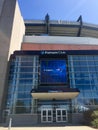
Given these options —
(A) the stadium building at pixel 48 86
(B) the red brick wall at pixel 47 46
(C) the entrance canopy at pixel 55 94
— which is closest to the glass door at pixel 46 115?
(A) the stadium building at pixel 48 86

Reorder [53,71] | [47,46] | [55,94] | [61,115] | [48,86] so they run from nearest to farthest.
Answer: [55,94] → [61,115] → [48,86] → [53,71] → [47,46]

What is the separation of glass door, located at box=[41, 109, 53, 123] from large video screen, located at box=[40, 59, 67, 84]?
15.2 ft

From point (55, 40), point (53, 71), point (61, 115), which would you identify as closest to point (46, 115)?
point (61, 115)

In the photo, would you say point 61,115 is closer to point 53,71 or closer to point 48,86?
point 48,86

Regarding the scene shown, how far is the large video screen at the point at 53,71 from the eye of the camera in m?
30.2

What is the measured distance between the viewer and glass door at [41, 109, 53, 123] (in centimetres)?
2717

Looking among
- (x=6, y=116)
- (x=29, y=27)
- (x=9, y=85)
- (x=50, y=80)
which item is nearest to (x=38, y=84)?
(x=50, y=80)

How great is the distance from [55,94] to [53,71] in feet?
17.2

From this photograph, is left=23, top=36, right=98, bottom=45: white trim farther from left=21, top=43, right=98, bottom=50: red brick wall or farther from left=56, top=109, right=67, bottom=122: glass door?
left=56, top=109, right=67, bottom=122: glass door

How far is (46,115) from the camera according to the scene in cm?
2747

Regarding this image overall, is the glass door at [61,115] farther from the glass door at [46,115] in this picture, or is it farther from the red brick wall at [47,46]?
the red brick wall at [47,46]

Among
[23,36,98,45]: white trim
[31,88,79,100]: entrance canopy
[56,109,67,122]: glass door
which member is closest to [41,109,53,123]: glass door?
[56,109,67,122]: glass door

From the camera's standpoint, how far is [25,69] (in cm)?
3177

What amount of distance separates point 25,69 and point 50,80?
15.8ft
